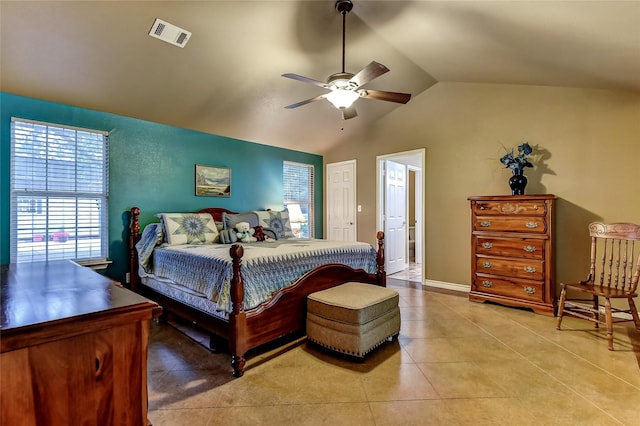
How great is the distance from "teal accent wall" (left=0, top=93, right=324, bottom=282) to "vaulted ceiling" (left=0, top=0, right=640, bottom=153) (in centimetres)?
14

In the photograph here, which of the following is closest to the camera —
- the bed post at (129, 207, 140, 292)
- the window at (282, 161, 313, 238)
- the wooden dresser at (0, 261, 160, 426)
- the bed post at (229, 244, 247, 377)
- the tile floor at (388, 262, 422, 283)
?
the wooden dresser at (0, 261, 160, 426)

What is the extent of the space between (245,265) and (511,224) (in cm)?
308

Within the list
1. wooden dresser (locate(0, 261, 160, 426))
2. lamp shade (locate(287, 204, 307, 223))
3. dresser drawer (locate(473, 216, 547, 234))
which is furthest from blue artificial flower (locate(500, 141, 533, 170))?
wooden dresser (locate(0, 261, 160, 426))

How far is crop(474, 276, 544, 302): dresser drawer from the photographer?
11.4ft

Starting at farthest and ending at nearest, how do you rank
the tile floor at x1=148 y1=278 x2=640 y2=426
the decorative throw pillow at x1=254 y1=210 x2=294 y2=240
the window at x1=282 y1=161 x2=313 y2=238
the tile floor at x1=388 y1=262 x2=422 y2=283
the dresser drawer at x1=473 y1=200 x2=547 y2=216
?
the window at x1=282 y1=161 x2=313 y2=238 < the tile floor at x1=388 y1=262 x2=422 y2=283 < the decorative throw pillow at x1=254 y1=210 x2=294 y2=240 < the dresser drawer at x1=473 y1=200 x2=547 y2=216 < the tile floor at x1=148 y1=278 x2=640 y2=426

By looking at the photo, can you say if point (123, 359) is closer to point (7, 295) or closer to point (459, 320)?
point (7, 295)

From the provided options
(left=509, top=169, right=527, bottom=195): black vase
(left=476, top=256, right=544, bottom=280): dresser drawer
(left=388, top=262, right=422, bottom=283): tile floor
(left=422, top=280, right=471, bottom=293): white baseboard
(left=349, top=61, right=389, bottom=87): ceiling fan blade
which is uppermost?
(left=349, top=61, right=389, bottom=87): ceiling fan blade

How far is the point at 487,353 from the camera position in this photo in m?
2.53

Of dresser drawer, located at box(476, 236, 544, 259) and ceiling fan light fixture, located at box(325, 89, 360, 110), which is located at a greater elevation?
ceiling fan light fixture, located at box(325, 89, 360, 110)

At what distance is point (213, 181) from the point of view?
14.9 feet

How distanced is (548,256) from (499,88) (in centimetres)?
221

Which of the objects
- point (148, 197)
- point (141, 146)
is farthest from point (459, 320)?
point (141, 146)

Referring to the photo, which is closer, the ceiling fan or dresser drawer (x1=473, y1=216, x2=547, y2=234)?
the ceiling fan

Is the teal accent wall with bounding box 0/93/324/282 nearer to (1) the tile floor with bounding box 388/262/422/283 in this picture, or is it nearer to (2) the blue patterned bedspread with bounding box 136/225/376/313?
(2) the blue patterned bedspread with bounding box 136/225/376/313
